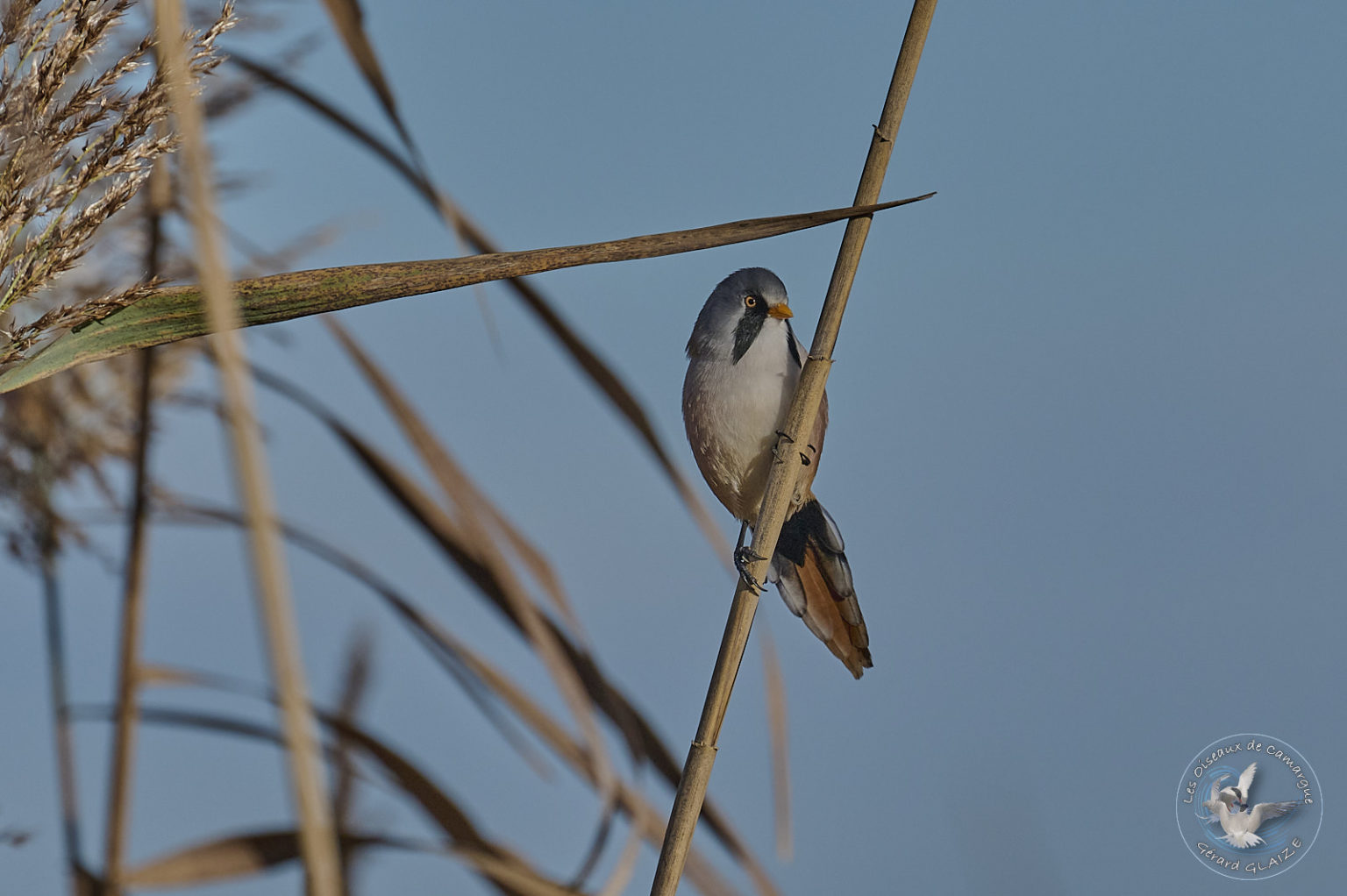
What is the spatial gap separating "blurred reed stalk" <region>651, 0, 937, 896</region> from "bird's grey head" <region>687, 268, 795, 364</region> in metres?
0.40

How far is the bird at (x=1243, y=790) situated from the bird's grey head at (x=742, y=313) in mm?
829

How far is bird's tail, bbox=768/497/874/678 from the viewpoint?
92 centimetres

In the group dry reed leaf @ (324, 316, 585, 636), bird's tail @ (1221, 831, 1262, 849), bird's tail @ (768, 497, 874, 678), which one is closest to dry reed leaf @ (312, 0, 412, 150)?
dry reed leaf @ (324, 316, 585, 636)

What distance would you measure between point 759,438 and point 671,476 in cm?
11

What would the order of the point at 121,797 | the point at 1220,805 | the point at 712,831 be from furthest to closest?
the point at 1220,805, the point at 121,797, the point at 712,831

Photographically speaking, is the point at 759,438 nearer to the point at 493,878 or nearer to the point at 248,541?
the point at 493,878

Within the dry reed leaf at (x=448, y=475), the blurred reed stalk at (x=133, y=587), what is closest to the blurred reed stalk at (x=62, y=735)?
the blurred reed stalk at (x=133, y=587)

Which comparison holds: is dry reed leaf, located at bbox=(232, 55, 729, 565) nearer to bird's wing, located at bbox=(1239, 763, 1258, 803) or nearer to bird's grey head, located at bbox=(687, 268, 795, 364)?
bird's grey head, located at bbox=(687, 268, 795, 364)

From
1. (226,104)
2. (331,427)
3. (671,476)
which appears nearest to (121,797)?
(331,427)

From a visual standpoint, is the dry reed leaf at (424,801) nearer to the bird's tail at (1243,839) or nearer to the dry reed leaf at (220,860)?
the dry reed leaf at (220,860)

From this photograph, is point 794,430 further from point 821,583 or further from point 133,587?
point 133,587

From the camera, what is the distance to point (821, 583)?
99 centimetres

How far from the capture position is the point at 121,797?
1.14 metres

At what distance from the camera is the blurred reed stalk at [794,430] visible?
62cm
